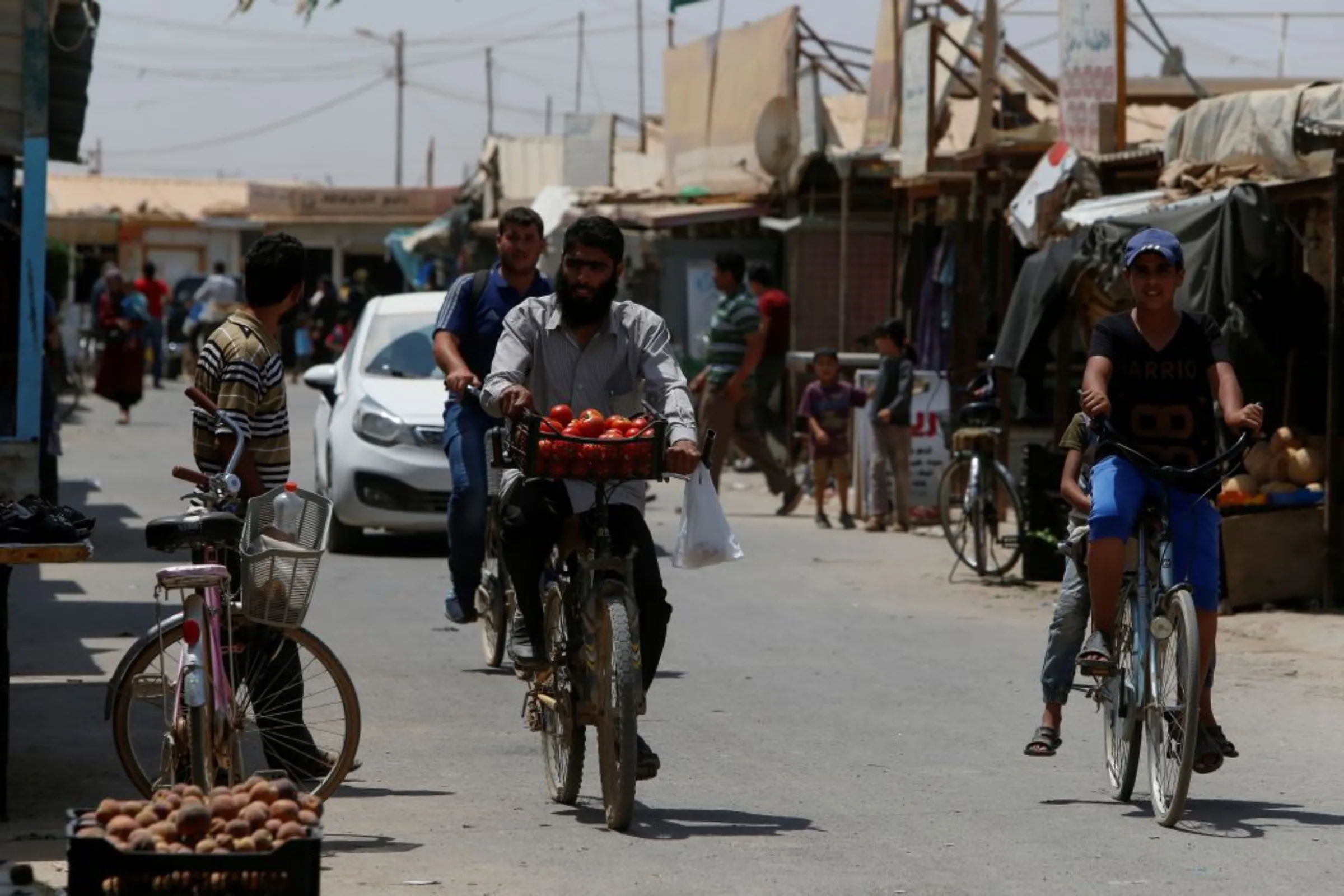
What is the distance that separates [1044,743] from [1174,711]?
2.71ft

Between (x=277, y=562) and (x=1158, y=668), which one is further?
(x=1158, y=668)

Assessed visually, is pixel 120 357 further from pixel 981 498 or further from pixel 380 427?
pixel 981 498

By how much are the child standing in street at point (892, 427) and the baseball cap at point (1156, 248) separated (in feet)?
32.6

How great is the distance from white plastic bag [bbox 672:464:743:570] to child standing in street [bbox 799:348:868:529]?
36.4ft

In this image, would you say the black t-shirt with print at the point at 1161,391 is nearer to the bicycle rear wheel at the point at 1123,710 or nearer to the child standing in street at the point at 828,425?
the bicycle rear wheel at the point at 1123,710

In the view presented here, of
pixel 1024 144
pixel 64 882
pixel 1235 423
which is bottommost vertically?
pixel 64 882

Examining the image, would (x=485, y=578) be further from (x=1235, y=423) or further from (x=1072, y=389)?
(x=1072, y=389)

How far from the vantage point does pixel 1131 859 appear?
21.5 ft

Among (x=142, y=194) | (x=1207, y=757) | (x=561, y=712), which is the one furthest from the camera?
(x=142, y=194)

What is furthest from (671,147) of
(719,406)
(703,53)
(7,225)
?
(7,225)

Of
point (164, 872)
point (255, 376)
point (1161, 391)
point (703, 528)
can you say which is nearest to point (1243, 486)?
point (1161, 391)

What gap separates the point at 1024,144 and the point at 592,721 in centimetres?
1184

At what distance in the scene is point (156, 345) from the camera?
134 ft

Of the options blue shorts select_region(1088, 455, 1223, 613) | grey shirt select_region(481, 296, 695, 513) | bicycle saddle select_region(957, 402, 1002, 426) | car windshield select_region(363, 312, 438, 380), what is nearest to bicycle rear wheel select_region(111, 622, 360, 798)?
grey shirt select_region(481, 296, 695, 513)
